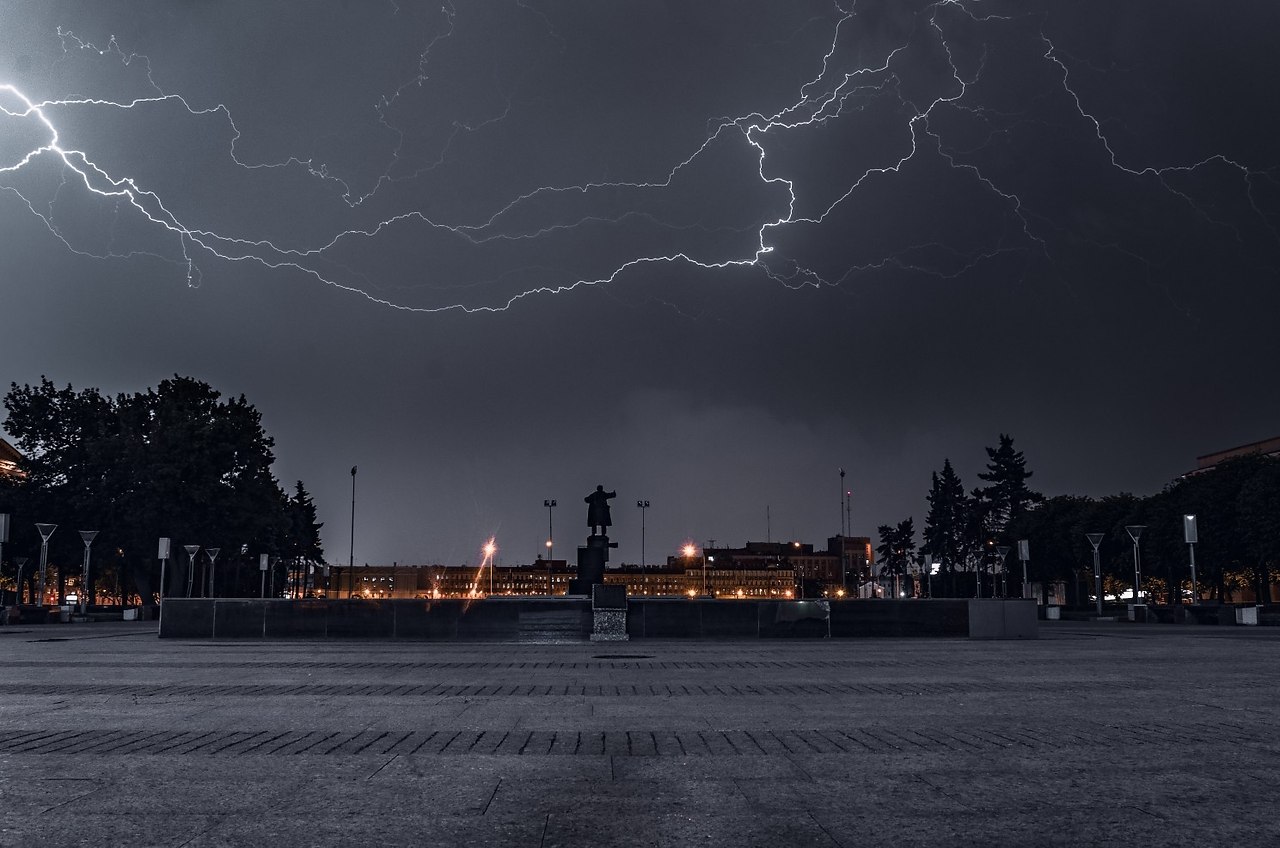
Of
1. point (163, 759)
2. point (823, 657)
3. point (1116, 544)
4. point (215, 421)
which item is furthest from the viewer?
point (1116, 544)

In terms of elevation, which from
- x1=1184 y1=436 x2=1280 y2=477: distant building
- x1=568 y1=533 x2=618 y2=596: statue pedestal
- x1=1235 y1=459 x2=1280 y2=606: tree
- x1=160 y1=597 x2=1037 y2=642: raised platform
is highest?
x1=1184 y1=436 x2=1280 y2=477: distant building

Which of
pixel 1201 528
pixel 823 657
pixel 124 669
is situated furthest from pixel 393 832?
pixel 1201 528

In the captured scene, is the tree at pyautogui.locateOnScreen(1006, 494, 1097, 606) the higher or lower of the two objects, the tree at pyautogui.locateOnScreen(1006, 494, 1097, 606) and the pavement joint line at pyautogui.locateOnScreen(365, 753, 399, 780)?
the higher

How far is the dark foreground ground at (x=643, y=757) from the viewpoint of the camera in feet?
17.8

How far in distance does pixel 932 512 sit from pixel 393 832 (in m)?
153

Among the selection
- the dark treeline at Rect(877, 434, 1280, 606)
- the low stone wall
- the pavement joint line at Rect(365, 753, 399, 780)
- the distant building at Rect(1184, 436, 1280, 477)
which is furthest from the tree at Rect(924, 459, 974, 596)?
the pavement joint line at Rect(365, 753, 399, 780)

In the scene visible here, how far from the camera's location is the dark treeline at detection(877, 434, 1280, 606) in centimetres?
6725

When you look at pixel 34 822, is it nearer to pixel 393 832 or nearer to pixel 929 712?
pixel 393 832

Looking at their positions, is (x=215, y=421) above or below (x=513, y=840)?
above

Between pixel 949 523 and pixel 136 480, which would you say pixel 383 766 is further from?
pixel 949 523

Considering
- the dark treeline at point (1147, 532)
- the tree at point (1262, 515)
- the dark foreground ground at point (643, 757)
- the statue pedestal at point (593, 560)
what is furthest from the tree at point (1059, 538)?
the dark foreground ground at point (643, 757)

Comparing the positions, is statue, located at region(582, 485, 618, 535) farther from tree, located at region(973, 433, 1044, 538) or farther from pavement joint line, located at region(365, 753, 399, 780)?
tree, located at region(973, 433, 1044, 538)

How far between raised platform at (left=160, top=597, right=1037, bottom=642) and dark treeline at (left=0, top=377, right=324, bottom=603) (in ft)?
115

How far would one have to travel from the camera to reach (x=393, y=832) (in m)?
5.27
